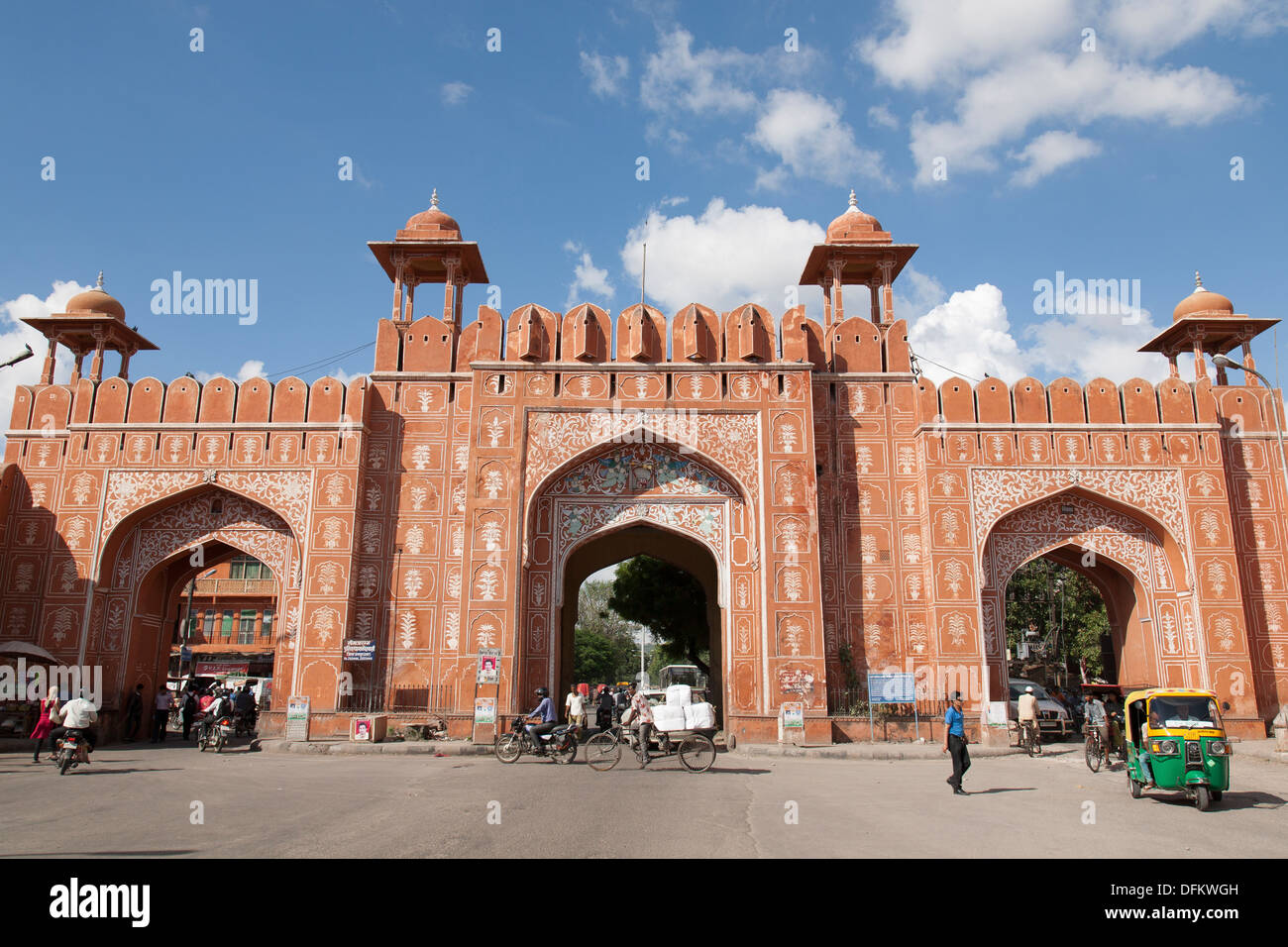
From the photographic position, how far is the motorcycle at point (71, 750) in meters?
12.2

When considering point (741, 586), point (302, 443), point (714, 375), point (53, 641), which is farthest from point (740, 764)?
point (53, 641)

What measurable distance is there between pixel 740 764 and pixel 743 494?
587cm

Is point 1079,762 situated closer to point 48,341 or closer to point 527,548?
point 527,548

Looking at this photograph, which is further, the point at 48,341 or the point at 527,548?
the point at 48,341

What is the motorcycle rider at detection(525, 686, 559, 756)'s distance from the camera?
45.3 ft

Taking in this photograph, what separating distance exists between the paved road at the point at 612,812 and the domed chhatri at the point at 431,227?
1192 cm

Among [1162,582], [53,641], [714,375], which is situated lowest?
[53,641]

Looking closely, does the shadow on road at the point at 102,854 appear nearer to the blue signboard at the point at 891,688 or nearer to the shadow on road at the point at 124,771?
the shadow on road at the point at 124,771

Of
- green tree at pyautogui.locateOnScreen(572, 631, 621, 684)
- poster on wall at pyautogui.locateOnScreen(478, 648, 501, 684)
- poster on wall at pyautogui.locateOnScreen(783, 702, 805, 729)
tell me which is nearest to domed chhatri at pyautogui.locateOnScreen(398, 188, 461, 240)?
poster on wall at pyautogui.locateOnScreen(478, 648, 501, 684)

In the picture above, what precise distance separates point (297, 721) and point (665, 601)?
643 inches

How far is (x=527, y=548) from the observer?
57.3 feet

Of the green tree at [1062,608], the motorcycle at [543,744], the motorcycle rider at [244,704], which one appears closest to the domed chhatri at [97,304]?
the motorcycle rider at [244,704]

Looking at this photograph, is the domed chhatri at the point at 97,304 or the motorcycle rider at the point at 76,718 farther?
the domed chhatri at the point at 97,304

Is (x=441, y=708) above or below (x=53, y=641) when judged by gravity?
below
